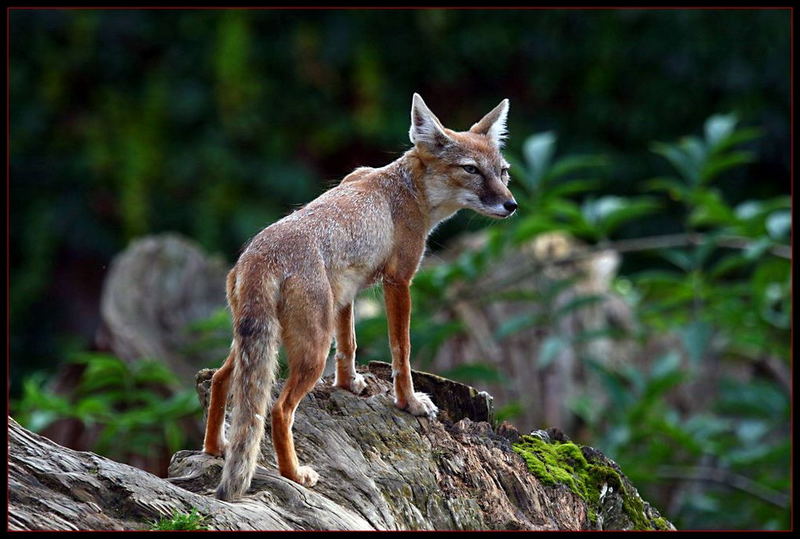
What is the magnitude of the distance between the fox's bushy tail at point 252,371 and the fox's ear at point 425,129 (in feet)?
5.35

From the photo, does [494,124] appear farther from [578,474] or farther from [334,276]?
[578,474]

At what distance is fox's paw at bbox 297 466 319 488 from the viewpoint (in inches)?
205

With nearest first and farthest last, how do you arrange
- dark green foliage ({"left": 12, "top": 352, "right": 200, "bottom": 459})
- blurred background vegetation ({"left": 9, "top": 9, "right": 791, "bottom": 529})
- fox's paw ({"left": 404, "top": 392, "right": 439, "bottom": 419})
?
fox's paw ({"left": 404, "top": 392, "right": 439, "bottom": 419}), dark green foliage ({"left": 12, "top": 352, "right": 200, "bottom": 459}), blurred background vegetation ({"left": 9, "top": 9, "right": 791, "bottom": 529})

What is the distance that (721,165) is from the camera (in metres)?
10.2

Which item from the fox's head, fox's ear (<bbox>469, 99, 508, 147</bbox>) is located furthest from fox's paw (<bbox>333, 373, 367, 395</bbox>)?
fox's ear (<bbox>469, 99, 508, 147</bbox>)

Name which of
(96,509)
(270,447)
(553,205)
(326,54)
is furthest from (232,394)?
(326,54)

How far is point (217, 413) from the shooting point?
546 cm

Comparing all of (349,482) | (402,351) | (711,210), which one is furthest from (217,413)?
(711,210)

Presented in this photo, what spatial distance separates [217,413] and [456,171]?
6.47 feet

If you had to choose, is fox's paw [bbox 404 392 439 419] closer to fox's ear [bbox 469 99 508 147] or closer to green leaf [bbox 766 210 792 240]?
fox's ear [bbox 469 99 508 147]

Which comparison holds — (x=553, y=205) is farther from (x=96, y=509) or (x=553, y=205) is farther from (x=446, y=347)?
(x=96, y=509)

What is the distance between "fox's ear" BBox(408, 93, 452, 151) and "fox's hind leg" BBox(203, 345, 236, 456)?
181cm

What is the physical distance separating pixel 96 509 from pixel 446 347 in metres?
7.05

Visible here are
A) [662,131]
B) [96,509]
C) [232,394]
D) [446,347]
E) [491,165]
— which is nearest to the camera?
[96,509]
